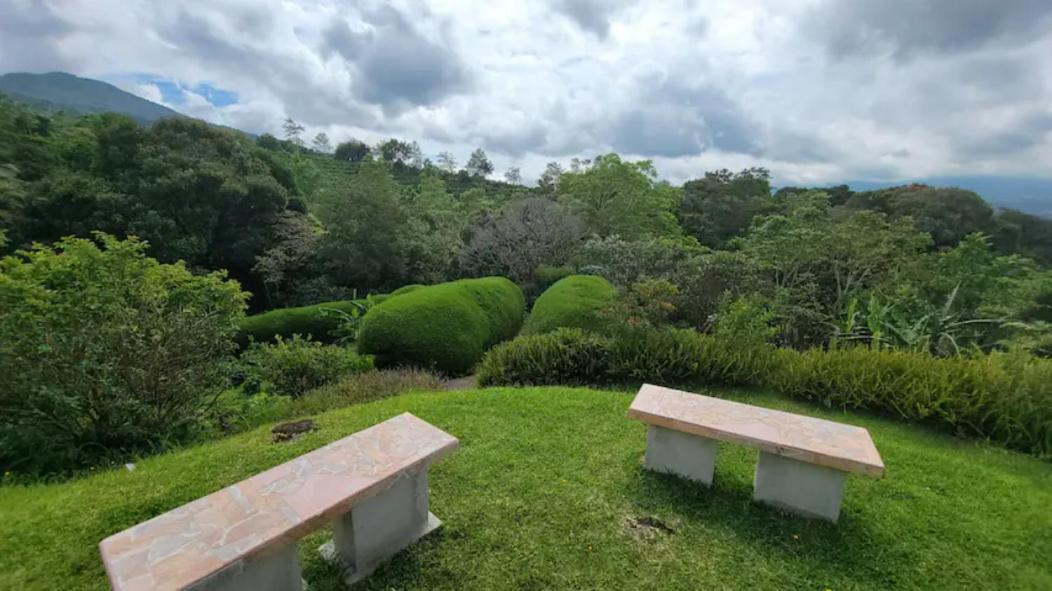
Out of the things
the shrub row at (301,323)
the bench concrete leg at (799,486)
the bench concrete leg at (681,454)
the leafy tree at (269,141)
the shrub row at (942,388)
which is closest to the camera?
the bench concrete leg at (799,486)

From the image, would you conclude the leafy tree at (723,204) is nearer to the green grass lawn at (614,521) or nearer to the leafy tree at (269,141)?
the green grass lawn at (614,521)

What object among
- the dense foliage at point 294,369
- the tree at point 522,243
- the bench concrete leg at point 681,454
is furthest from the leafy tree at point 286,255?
the bench concrete leg at point 681,454

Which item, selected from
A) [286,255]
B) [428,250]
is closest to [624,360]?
[428,250]

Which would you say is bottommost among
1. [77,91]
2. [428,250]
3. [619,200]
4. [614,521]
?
[614,521]

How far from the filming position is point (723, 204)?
24.0 m

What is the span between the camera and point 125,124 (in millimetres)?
14945

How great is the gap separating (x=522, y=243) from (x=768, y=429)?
1233 cm

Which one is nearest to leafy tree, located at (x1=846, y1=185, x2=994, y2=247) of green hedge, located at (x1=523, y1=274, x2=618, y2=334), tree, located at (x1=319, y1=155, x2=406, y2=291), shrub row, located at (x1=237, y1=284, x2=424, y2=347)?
green hedge, located at (x1=523, y1=274, x2=618, y2=334)

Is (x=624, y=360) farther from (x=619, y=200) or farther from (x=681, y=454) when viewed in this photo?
(x=619, y=200)

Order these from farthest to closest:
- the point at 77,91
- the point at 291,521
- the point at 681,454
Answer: the point at 77,91, the point at 681,454, the point at 291,521

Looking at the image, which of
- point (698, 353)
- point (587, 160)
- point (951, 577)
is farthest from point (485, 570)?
point (587, 160)

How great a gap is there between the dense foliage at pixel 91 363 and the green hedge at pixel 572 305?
538 centimetres

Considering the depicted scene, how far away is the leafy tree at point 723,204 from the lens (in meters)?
22.9

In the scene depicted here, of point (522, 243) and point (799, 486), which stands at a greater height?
point (522, 243)
